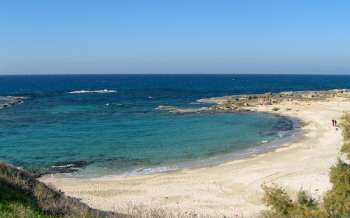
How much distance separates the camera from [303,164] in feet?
126

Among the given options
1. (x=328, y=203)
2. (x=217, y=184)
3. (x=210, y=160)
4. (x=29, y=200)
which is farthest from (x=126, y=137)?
(x=29, y=200)

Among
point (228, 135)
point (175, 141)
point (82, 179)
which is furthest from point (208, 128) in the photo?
point (82, 179)

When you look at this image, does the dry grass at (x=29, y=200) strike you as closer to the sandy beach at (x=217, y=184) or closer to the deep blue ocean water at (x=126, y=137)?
the sandy beach at (x=217, y=184)

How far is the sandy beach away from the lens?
27641mm

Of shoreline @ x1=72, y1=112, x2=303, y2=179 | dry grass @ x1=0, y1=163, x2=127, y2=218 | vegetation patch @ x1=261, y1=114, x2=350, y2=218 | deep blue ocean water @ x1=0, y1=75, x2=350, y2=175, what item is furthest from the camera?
deep blue ocean water @ x1=0, y1=75, x2=350, y2=175

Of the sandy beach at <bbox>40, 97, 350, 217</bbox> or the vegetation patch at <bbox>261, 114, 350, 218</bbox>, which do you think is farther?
the sandy beach at <bbox>40, 97, 350, 217</bbox>

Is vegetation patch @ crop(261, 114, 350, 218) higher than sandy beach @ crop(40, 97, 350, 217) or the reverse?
higher

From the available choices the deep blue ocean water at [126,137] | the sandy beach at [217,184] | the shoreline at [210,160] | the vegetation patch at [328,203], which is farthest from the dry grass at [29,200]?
the deep blue ocean water at [126,137]

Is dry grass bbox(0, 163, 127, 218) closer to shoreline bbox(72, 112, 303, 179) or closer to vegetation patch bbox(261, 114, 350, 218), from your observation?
vegetation patch bbox(261, 114, 350, 218)

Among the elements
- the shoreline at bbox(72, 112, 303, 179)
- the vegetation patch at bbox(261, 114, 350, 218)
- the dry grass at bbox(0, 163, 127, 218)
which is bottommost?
the shoreline at bbox(72, 112, 303, 179)

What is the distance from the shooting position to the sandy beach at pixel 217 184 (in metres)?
27.6

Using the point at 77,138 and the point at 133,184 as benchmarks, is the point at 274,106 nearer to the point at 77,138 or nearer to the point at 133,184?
the point at 77,138

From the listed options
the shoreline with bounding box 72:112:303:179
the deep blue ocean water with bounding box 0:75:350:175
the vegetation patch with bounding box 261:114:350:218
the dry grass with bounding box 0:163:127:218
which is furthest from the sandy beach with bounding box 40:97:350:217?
the dry grass with bounding box 0:163:127:218

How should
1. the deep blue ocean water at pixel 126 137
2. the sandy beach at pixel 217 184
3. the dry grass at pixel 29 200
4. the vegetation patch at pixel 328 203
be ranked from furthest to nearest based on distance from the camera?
1. the deep blue ocean water at pixel 126 137
2. the sandy beach at pixel 217 184
3. the vegetation patch at pixel 328 203
4. the dry grass at pixel 29 200
